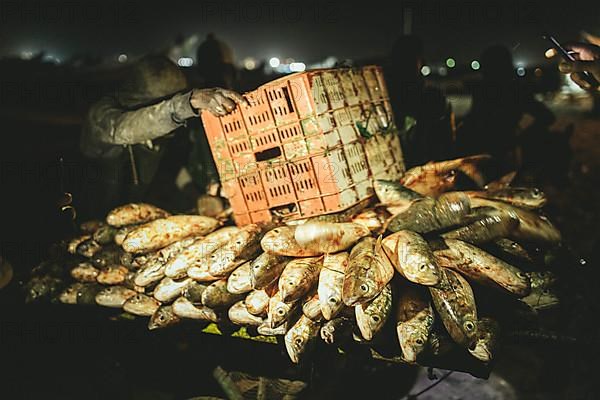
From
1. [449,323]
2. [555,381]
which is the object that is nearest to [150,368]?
[449,323]

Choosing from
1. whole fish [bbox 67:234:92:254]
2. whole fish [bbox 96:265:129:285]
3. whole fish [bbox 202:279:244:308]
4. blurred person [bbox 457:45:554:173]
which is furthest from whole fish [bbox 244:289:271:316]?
blurred person [bbox 457:45:554:173]

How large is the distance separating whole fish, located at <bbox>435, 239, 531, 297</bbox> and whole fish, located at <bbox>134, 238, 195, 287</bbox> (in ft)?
6.45

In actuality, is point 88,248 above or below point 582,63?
below

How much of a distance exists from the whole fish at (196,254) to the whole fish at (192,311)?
209mm

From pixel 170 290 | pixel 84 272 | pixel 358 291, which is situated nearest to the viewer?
pixel 358 291

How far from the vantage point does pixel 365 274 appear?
2.31 metres

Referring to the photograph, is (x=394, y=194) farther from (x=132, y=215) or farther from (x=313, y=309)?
(x=132, y=215)

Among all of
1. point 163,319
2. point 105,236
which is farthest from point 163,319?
point 105,236

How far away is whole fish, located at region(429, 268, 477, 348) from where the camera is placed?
7.47ft

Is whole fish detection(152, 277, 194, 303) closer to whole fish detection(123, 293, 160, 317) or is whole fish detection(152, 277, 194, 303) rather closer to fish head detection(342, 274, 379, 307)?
whole fish detection(123, 293, 160, 317)

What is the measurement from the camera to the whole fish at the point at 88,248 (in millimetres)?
3949

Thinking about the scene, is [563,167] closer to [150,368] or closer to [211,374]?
[211,374]

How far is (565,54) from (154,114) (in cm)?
326

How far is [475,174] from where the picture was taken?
340cm
